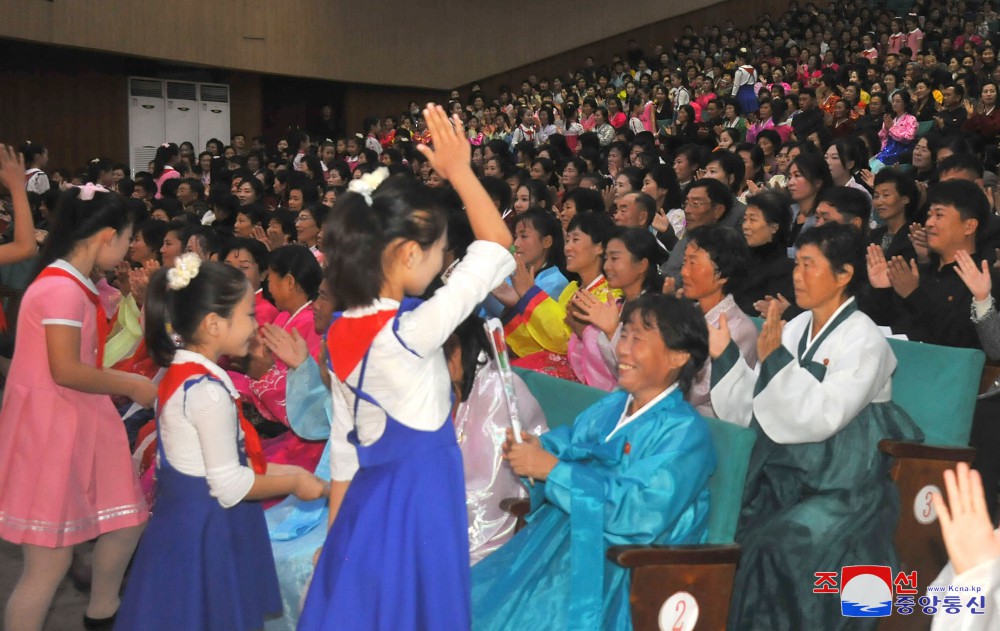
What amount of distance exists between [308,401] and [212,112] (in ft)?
44.1

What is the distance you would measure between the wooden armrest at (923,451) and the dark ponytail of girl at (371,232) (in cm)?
149

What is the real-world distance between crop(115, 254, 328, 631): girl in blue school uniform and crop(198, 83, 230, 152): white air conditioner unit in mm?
13723

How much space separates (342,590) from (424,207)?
0.72m

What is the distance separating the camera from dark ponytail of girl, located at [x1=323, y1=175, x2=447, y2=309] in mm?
1847

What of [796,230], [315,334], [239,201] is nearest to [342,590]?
[315,334]

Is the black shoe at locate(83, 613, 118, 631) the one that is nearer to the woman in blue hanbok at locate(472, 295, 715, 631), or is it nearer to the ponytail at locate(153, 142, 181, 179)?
the woman in blue hanbok at locate(472, 295, 715, 631)

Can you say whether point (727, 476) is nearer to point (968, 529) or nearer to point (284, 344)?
point (968, 529)

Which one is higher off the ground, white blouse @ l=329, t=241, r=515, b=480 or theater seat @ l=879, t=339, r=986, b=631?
white blouse @ l=329, t=241, r=515, b=480

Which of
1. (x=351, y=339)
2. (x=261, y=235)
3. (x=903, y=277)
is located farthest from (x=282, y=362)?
(x=261, y=235)

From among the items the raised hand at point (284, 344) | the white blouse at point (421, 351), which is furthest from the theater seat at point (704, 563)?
the raised hand at point (284, 344)

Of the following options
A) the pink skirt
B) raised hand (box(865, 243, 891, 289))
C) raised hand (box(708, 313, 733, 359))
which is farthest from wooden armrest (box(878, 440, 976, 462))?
the pink skirt

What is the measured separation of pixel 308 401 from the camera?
309 cm

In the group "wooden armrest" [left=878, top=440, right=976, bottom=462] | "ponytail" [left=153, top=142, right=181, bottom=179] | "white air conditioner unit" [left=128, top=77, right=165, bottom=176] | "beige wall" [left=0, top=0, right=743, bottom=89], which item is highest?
"beige wall" [left=0, top=0, right=743, bottom=89]

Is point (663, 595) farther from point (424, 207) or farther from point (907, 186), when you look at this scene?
point (907, 186)
